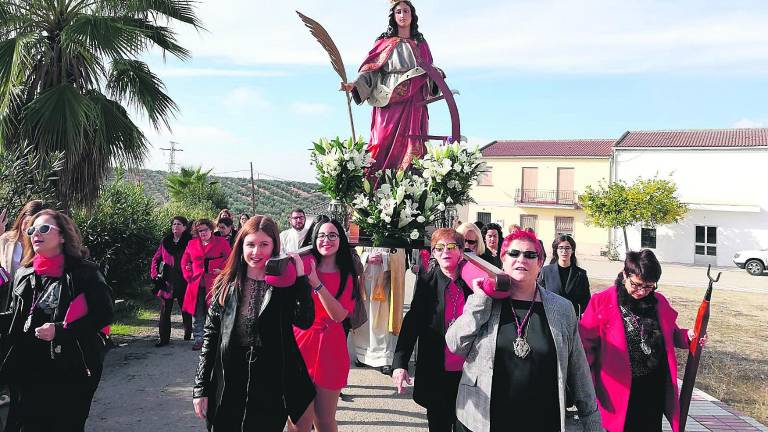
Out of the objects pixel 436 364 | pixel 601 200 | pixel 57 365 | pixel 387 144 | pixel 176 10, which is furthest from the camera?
pixel 601 200

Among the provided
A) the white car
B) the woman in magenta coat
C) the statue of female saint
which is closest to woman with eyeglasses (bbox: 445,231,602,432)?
the statue of female saint

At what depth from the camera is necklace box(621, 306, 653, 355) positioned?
11.9 feet

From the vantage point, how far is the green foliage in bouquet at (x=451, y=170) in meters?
5.64

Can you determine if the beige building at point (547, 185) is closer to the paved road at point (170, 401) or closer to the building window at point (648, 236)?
the building window at point (648, 236)

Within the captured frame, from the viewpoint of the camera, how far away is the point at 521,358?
2730mm

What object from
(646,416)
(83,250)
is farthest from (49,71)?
(646,416)

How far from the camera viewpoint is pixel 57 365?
324 centimetres

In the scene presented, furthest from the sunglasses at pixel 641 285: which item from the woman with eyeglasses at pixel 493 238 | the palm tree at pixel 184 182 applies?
the palm tree at pixel 184 182

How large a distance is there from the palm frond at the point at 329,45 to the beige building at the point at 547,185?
1173 inches

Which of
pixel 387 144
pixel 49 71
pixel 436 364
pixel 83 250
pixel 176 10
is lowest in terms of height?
pixel 436 364

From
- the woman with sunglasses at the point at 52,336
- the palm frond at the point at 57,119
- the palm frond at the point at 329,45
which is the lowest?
the woman with sunglasses at the point at 52,336

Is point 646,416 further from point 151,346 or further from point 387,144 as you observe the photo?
point 151,346

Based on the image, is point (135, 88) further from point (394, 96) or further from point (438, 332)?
point (438, 332)

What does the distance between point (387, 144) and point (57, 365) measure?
4306mm
